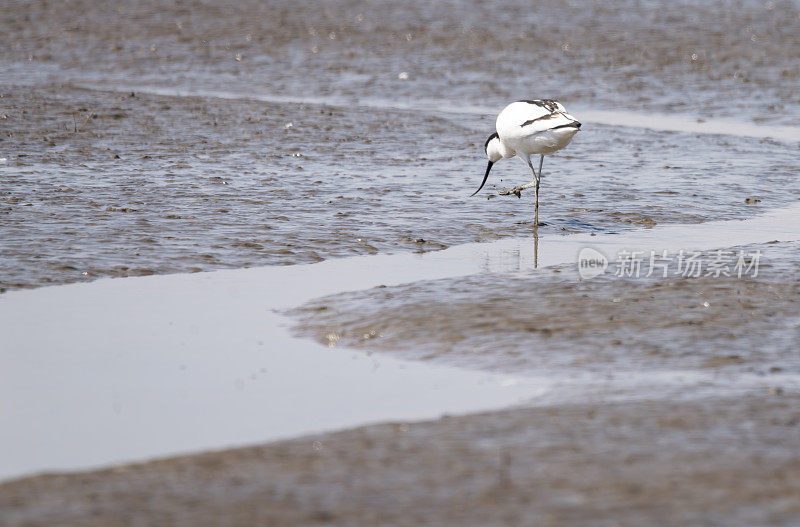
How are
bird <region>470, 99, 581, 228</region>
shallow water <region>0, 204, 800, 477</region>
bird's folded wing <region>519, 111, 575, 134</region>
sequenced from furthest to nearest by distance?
bird <region>470, 99, 581, 228</region> < bird's folded wing <region>519, 111, 575, 134</region> < shallow water <region>0, 204, 800, 477</region>

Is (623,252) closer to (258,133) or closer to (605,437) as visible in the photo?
(605,437)

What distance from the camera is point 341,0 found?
25984 mm

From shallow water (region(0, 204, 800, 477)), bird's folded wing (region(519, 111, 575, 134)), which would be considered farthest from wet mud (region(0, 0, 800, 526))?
bird's folded wing (region(519, 111, 575, 134))

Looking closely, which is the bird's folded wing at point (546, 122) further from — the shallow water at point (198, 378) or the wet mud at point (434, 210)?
the shallow water at point (198, 378)

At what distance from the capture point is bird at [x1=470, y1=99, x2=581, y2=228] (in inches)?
403

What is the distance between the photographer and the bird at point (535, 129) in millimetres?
10242

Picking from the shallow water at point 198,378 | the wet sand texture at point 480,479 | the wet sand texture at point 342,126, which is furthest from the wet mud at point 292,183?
the wet sand texture at point 480,479

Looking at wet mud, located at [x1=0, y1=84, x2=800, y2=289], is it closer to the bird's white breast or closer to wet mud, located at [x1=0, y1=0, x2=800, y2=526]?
wet mud, located at [x1=0, y1=0, x2=800, y2=526]

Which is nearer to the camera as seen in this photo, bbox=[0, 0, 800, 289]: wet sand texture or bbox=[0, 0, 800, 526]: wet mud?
bbox=[0, 0, 800, 526]: wet mud

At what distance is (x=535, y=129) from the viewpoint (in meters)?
10.5

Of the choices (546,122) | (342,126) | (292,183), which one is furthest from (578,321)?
(342,126)

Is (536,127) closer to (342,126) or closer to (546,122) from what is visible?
(546,122)

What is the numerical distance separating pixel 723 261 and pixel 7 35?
17.4 meters

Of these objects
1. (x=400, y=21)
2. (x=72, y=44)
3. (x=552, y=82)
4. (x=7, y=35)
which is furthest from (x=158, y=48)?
(x=552, y=82)
